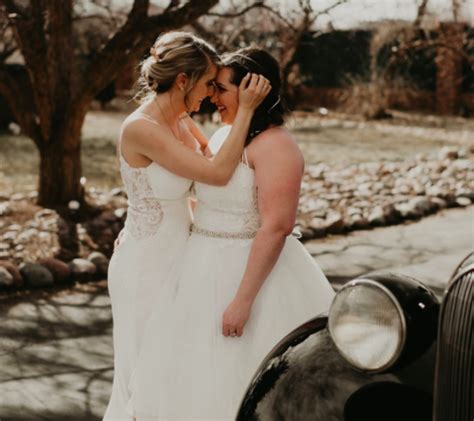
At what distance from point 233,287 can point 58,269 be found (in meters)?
3.64

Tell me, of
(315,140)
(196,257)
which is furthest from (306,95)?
(196,257)

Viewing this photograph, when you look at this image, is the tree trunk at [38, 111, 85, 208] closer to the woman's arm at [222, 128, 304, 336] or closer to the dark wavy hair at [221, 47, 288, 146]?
the dark wavy hair at [221, 47, 288, 146]

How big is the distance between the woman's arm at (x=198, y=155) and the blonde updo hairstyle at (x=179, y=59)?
18cm

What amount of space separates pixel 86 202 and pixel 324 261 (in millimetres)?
2698

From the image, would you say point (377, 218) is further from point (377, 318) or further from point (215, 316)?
point (377, 318)

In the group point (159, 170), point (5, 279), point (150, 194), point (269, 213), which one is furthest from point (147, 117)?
point (5, 279)

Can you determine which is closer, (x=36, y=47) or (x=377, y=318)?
(x=377, y=318)

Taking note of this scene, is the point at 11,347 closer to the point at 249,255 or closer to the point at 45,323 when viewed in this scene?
the point at 45,323

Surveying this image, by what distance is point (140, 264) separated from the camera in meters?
3.62

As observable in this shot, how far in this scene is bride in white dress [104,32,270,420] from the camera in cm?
332

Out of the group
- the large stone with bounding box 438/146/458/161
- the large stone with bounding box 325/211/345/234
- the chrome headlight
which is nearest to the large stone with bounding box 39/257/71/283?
the large stone with bounding box 325/211/345/234

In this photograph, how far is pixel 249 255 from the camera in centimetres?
324

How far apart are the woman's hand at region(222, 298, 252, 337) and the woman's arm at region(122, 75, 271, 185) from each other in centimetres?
48

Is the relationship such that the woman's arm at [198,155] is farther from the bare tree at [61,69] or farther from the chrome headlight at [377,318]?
the bare tree at [61,69]
